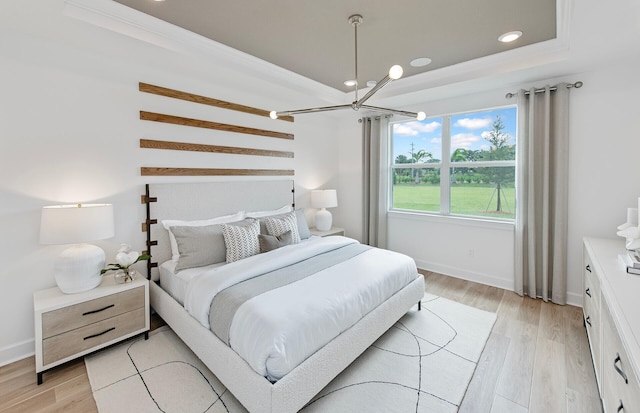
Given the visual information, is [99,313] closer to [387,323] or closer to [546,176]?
[387,323]

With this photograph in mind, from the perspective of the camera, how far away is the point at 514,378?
2.03 meters

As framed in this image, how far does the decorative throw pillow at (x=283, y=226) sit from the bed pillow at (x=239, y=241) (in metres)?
0.30

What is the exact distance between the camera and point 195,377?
80.4 inches

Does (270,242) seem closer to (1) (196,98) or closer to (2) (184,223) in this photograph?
(2) (184,223)

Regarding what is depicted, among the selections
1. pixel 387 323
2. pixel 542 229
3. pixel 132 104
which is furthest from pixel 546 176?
pixel 132 104

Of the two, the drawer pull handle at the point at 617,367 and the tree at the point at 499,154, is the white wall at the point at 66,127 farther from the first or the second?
the drawer pull handle at the point at 617,367

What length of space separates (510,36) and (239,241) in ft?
10.1

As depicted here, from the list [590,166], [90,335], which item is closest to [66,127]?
[90,335]

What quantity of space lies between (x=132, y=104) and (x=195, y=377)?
8.11 feet

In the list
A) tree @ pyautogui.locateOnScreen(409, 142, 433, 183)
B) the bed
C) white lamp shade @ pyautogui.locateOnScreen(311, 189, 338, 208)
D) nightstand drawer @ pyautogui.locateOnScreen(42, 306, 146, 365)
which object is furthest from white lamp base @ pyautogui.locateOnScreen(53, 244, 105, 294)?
tree @ pyautogui.locateOnScreen(409, 142, 433, 183)

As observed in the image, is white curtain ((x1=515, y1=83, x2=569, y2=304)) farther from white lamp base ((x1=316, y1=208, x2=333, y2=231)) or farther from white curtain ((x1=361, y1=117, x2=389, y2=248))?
white lamp base ((x1=316, y1=208, x2=333, y2=231))

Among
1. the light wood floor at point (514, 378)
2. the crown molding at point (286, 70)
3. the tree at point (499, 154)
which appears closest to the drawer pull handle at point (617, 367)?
the light wood floor at point (514, 378)

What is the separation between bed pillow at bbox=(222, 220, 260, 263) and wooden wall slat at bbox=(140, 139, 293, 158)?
1.00m

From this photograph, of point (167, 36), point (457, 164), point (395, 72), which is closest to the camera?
point (395, 72)
